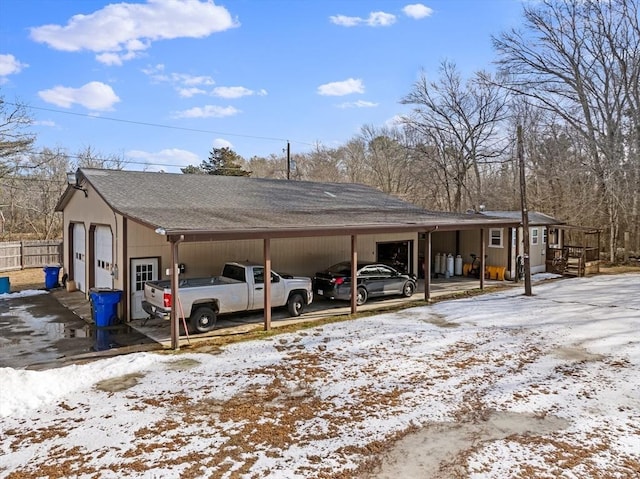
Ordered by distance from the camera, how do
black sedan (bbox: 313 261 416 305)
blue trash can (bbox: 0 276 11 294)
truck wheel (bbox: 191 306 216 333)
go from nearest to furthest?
truck wheel (bbox: 191 306 216 333), black sedan (bbox: 313 261 416 305), blue trash can (bbox: 0 276 11 294)

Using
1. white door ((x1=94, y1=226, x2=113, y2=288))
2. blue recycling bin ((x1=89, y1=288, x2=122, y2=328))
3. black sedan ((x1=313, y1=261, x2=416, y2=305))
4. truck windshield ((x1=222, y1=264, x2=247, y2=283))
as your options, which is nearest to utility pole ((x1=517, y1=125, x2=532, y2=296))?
black sedan ((x1=313, y1=261, x2=416, y2=305))

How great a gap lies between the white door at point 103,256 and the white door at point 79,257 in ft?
4.45

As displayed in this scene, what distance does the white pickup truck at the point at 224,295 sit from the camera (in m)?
10.6

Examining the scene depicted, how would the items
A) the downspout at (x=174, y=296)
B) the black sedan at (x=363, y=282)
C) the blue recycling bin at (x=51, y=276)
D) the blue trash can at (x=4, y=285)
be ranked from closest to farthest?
the downspout at (x=174, y=296), the black sedan at (x=363, y=282), the blue trash can at (x=4, y=285), the blue recycling bin at (x=51, y=276)

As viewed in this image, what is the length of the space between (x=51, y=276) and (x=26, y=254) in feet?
24.8

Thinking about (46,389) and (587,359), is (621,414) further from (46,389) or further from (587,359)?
(46,389)

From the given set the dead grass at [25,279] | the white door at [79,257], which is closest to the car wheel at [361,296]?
Answer: the white door at [79,257]

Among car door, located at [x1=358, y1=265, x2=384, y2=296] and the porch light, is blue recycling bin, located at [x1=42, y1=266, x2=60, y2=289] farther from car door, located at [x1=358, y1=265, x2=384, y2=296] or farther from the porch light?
car door, located at [x1=358, y1=265, x2=384, y2=296]

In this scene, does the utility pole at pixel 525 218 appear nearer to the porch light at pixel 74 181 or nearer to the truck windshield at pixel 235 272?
the truck windshield at pixel 235 272

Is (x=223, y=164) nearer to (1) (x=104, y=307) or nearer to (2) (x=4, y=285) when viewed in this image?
(2) (x=4, y=285)

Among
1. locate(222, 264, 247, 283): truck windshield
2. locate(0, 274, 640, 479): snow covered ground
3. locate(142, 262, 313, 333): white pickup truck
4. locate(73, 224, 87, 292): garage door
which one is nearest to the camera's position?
locate(0, 274, 640, 479): snow covered ground

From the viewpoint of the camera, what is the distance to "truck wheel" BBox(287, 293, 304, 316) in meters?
12.8

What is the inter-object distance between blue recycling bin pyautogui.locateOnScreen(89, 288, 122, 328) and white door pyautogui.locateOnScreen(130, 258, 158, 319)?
0.56 metres

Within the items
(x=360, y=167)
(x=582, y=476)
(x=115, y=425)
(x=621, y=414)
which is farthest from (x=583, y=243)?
(x=115, y=425)
